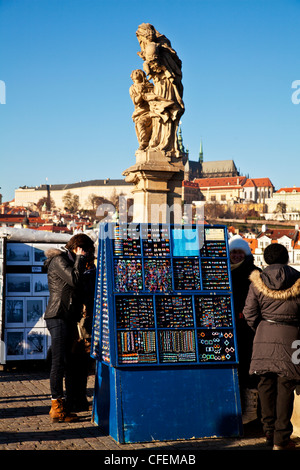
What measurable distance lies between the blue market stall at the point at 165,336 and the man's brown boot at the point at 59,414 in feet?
Answer: 0.73

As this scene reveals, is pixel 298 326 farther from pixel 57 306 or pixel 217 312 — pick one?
pixel 57 306

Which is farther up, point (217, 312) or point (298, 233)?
point (298, 233)

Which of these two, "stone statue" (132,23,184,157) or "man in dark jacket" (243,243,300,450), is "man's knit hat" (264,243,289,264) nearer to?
"man in dark jacket" (243,243,300,450)

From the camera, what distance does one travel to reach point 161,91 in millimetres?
8508

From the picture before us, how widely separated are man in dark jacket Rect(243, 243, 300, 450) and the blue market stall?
0.38 meters

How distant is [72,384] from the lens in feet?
18.9

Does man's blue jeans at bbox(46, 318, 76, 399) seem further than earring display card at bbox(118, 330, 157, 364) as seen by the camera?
Yes

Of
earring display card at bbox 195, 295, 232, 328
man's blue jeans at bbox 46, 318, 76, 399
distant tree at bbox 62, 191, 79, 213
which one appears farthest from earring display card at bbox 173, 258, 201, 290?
distant tree at bbox 62, 191, 79, 213

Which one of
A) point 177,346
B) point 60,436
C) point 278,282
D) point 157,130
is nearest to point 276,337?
point 278,282

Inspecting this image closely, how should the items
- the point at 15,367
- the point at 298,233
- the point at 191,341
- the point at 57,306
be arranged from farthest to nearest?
the point at 298,233, the point at 15,367, the point at 57,306, the point at 191,341

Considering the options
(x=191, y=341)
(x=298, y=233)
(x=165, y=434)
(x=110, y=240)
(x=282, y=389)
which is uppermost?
(x=298, y=233)

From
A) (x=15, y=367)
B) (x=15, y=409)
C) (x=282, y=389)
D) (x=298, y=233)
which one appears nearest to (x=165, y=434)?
(x=282, y=389)

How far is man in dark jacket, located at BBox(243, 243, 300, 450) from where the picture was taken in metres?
4.56

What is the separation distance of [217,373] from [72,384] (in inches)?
53.7
